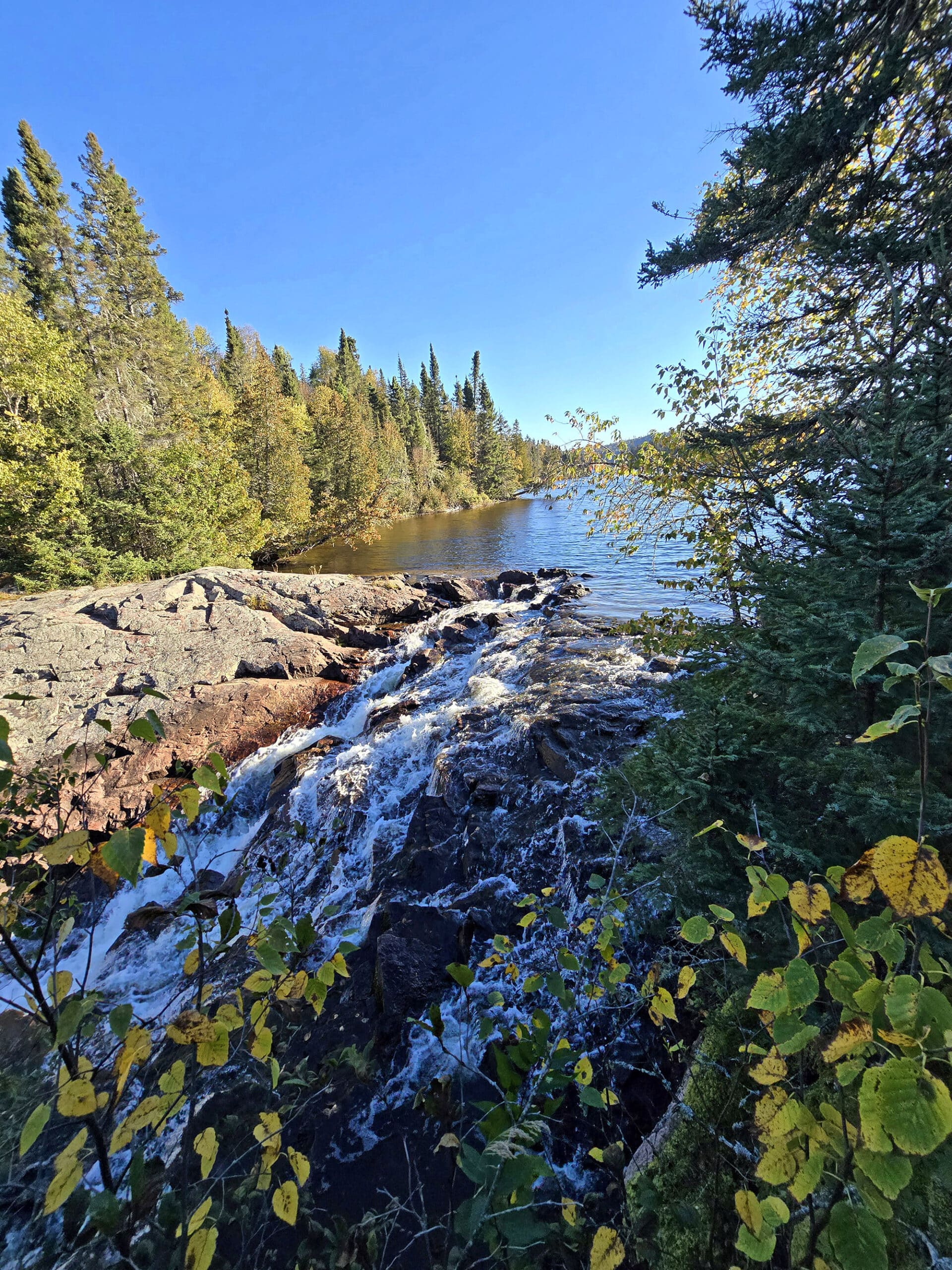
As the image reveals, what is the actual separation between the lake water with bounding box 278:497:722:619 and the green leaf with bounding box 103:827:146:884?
35.5 feet

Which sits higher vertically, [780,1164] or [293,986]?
[780,1164]

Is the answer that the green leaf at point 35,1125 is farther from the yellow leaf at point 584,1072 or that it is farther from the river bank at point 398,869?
the yellow leaf at point 584,1072

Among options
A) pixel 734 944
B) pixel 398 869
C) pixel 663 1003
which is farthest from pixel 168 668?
pixel 734 944

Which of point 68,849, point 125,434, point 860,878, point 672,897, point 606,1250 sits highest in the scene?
point 125,434

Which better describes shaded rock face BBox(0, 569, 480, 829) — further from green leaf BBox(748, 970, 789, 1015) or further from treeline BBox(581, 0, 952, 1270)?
green leaf BBox(748, 970, 789, 1015)

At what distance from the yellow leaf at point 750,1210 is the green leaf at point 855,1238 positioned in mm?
368

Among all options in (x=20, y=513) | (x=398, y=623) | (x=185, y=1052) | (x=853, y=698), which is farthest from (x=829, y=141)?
A: (x=20, y=513)

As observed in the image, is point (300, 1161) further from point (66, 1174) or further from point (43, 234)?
point (43, 234)

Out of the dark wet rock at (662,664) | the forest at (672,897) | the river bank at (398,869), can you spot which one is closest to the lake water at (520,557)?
the dark wet rock at (662,664)

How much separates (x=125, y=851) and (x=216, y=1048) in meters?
0.72

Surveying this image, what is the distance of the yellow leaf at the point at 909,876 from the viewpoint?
107 cm

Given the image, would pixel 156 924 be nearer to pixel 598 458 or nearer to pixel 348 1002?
pixel 348 1002

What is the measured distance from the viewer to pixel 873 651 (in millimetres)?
1150

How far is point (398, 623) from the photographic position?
16.2m
